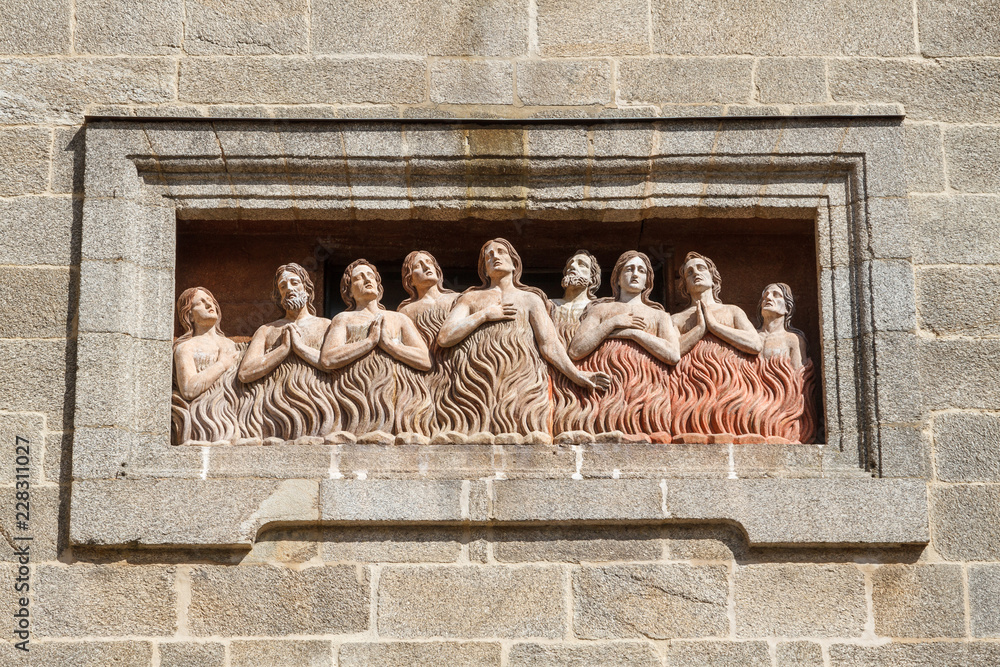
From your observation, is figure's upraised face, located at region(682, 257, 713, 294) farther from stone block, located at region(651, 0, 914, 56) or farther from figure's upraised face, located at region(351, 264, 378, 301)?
figure's upraised face, located at region(351, 264, 378, 301)

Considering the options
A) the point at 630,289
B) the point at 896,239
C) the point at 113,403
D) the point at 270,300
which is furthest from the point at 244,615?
the point at 896,239

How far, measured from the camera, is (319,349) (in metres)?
6.27

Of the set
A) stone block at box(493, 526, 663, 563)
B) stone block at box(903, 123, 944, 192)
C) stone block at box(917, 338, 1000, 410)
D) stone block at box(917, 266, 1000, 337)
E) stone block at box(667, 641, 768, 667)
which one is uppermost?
stone block at box(903, 123, 944, 192)

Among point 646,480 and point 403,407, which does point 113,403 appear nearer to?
point 403,407

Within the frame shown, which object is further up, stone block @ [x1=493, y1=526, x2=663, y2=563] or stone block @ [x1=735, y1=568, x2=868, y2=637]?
stone block @ [x1=493, y1=526, x2=663, y2=563]

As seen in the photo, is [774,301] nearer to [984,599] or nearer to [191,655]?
[984,599]

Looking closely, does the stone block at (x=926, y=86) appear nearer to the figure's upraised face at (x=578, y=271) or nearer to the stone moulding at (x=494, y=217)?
the stone moulding at (x=494, y=217)

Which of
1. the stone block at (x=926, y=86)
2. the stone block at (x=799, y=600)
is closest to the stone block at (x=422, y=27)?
the stone block at (x=926, y=86)

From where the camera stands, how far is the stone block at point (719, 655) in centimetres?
567

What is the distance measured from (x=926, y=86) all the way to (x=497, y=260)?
77.5 inches

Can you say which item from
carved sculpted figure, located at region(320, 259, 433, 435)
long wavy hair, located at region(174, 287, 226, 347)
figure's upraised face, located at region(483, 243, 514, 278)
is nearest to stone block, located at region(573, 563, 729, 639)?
carved sculpted figure, located at region(320, 259, 433, 435)

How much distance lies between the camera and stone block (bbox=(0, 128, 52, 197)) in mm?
6293

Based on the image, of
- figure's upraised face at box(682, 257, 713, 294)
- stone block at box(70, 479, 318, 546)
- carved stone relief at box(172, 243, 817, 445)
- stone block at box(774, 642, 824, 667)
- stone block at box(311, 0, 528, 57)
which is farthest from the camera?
stone block at box(311, 0, 528, 57)

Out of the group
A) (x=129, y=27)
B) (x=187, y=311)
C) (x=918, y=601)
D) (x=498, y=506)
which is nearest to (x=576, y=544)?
(x=498, y=506)
